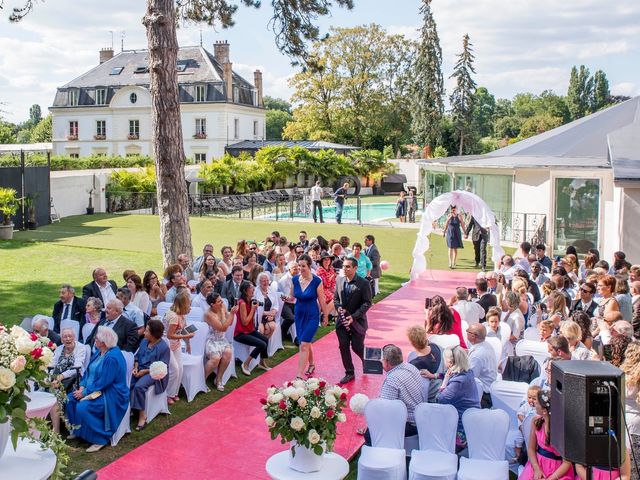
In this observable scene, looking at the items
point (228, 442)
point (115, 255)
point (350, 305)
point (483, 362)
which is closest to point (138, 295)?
point (350, 305)

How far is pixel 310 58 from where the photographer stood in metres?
18.7

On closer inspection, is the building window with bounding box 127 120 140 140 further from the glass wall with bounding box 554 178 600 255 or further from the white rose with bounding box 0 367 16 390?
the white rose with bounding box 0 367 16 390

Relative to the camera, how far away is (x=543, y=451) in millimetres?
5859

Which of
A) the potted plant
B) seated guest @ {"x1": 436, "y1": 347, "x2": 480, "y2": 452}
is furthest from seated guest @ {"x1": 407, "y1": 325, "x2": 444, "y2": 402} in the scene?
the potted plant

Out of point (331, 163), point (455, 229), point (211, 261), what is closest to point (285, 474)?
point (211, 261)

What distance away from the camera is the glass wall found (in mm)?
20875

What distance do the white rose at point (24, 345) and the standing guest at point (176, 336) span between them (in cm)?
449

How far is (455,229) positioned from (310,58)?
6.21 metres

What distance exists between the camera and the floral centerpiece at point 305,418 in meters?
6.09

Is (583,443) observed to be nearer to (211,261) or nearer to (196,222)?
(211,261)

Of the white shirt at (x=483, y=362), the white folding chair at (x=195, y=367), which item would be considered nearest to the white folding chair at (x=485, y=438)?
the white shirt at (x=483, y=362)

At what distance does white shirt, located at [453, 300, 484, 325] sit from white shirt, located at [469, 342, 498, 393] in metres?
2.25

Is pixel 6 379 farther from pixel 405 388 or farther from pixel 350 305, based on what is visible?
pixel 350 305

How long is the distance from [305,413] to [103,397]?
274 centimetres
